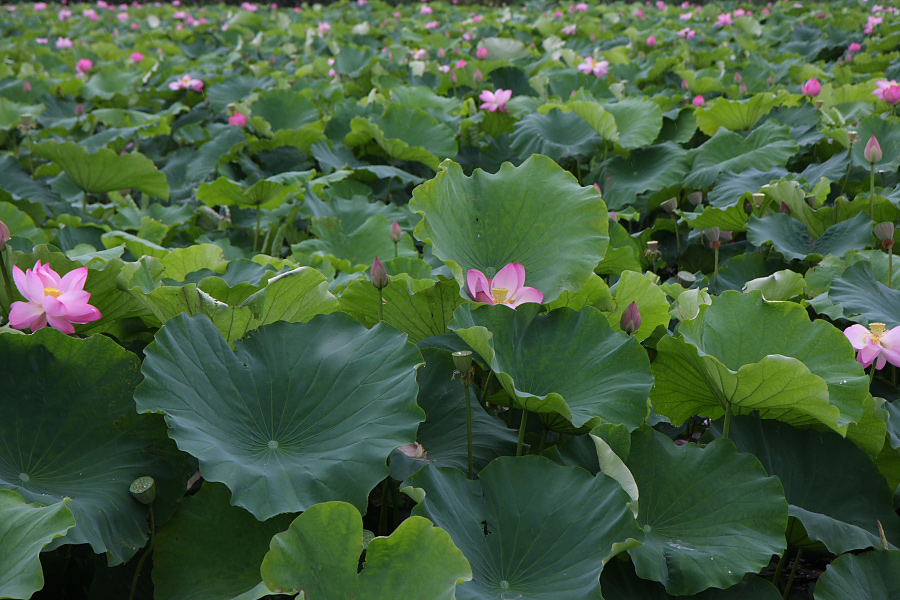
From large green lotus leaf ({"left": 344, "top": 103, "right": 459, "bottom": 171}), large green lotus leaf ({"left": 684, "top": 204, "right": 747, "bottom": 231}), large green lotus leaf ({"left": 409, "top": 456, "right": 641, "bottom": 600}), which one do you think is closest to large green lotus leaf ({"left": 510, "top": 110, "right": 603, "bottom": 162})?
large green lotus leaf ({"left": 344, "top": 103, "right": 459, "bottom": 171})

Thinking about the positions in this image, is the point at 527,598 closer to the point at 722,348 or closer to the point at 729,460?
the point at 729,460

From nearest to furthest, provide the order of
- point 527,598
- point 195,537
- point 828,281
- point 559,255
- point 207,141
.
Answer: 1. point 527,598
2. point 195,537
3. point 559,255
4. point 828,281
5. point 207,141

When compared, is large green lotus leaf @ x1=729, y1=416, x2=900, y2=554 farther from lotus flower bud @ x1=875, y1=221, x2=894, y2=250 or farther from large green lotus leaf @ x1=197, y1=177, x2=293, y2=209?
large green lotus leaf @ x1=197, y1=177, x2=293, y2=209

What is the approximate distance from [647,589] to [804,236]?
3.43 feet

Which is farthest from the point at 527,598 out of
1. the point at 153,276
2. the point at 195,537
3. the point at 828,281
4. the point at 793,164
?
the point at 793,164

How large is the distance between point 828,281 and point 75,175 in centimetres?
206

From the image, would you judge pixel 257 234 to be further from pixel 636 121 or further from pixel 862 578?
pixel 862 578

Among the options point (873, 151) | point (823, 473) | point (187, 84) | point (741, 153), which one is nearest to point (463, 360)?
point (823, 473)

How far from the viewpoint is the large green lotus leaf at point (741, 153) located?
194 cm

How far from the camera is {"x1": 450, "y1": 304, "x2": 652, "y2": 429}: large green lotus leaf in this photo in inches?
37.3

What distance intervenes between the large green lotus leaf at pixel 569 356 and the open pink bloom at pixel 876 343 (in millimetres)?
330

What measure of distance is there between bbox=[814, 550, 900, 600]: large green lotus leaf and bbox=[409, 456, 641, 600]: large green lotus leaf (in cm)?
26

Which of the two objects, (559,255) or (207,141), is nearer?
(559,255)

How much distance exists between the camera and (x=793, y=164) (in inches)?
85.4
